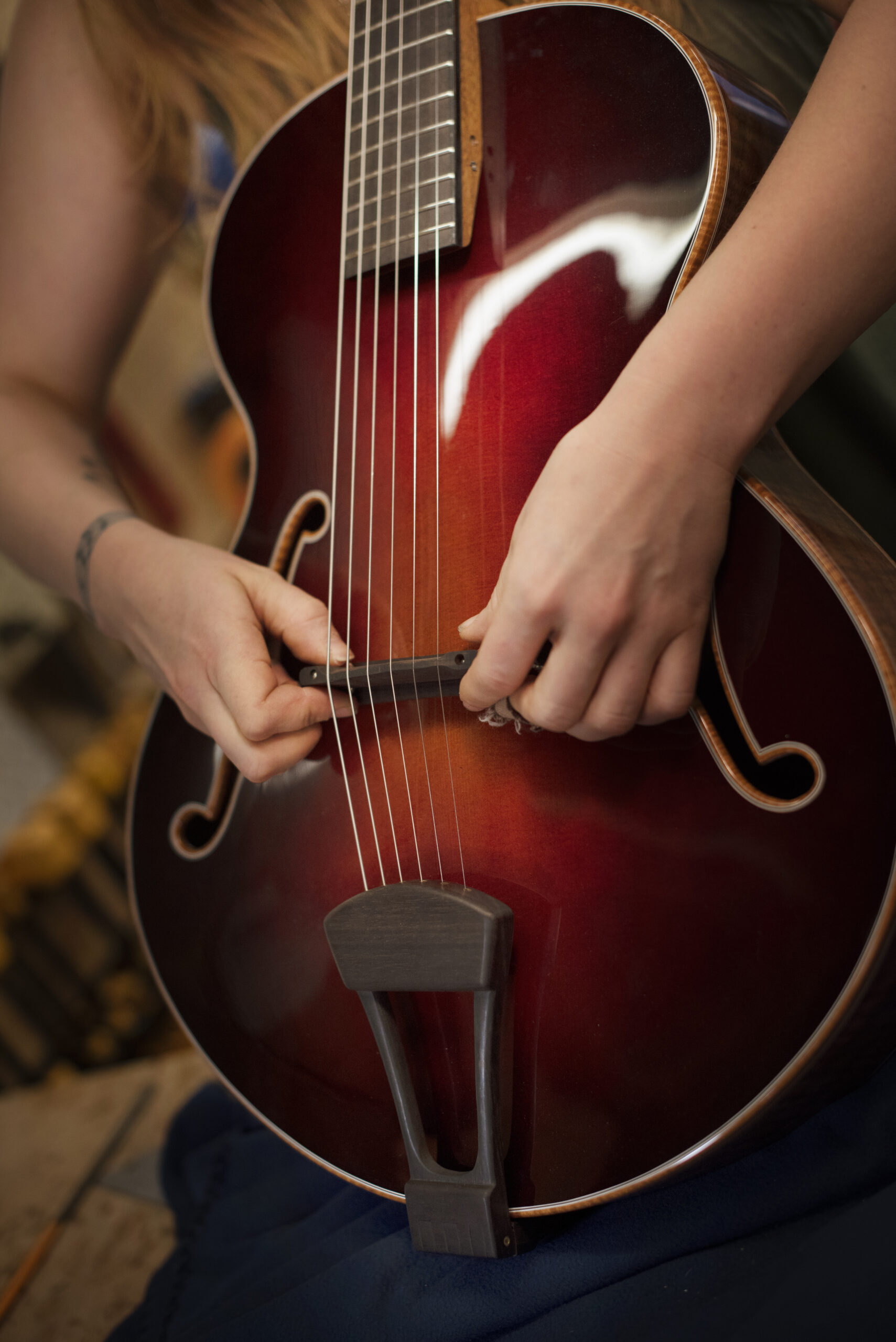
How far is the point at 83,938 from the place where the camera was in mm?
1352

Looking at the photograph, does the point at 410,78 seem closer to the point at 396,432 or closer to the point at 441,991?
the point at 396,432

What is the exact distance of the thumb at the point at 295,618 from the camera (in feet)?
1.78

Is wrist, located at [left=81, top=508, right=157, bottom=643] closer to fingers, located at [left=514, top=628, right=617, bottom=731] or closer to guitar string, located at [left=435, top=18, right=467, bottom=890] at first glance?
guitar string, located at [left=435, top=18, right=467, bottom=890]

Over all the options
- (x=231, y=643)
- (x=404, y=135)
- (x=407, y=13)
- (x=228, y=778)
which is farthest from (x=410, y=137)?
(x=228, y=778)

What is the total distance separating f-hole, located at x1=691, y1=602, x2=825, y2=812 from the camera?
0.40m

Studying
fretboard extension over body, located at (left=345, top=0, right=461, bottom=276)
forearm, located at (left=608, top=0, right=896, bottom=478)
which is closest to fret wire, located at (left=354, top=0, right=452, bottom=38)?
fretboard extension over body, located at (left=345, top=0, right=461, bottom=276)

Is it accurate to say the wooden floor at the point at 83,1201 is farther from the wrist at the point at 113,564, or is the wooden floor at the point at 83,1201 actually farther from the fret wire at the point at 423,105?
the fret wire at the point at 423,105

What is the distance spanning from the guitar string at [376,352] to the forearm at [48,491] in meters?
0.31

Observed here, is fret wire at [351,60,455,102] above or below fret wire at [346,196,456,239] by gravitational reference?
above

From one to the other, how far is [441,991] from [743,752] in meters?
0.21

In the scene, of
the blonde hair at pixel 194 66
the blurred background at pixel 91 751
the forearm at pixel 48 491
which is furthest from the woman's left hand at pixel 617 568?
the blurred background at pixel 91 751

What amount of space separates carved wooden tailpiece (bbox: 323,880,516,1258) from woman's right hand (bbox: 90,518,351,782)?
0.41 ft

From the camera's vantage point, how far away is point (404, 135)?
59 centimetres

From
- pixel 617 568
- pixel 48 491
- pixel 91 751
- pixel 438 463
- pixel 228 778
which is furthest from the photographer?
pixel 91 751
